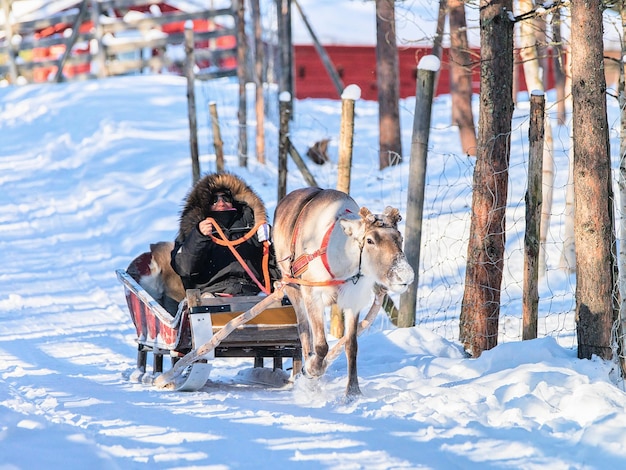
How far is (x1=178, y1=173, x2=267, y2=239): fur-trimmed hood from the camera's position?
7684mm

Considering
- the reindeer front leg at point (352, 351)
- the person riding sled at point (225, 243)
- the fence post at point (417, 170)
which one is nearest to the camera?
the reindeer front leg at point (352, 351)

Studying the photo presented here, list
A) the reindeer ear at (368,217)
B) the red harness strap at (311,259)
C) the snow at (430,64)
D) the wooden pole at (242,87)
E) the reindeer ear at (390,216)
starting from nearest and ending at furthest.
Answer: the reindeer ear at (368,217)
the reindeer ear at (390,216)
the red harness strap at (311,259)
the snow at (430,64)
the wooden pole at (242,87)

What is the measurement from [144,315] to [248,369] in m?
1.00

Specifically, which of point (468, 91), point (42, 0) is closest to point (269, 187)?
point (468, 91)

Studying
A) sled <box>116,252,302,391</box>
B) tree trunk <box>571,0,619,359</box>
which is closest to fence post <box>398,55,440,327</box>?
sled <box>116,252,302,391</box>

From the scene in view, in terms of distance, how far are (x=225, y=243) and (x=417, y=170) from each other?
5.70ft

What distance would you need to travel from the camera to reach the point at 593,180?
243 inches

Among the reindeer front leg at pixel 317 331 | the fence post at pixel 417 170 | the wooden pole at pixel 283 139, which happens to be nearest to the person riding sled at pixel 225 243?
the reindeer front leg at pixel 317 331

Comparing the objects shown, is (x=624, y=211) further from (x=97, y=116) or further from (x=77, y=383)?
(x=97, y=116)

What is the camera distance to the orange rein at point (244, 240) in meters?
7.45

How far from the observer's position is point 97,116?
20.5 m

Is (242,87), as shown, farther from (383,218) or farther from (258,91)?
(383,218)

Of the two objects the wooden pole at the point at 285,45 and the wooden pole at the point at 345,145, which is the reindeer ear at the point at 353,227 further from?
the wooden pole at the point at 285,45

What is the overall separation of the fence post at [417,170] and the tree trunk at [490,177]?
55 centimetres
